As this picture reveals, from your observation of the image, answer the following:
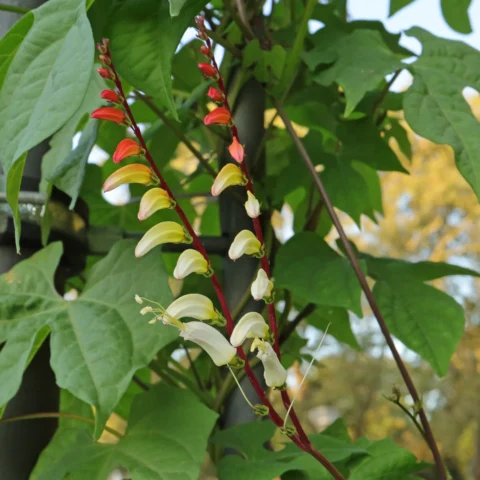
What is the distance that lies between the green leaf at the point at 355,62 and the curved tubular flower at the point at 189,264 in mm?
139

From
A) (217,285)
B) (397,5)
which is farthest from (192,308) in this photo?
(397,5)

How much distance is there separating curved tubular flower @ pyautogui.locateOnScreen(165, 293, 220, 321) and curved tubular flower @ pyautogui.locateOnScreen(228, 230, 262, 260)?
24 mm

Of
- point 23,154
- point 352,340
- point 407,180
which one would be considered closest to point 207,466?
point 407,180

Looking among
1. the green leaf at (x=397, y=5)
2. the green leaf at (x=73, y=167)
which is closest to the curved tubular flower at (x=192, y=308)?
the green leaf at (x=73, y=167)

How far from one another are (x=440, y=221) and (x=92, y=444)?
233 inches

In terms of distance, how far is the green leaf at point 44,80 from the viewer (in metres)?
0.26

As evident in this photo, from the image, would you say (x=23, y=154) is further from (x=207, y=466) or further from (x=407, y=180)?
(x=407, y=180)

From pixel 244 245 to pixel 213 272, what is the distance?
19 millimetres

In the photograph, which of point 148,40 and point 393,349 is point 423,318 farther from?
point 148,40

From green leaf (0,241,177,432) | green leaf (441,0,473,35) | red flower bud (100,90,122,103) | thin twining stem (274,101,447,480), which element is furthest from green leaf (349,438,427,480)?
green leaf (441,0,473,35)

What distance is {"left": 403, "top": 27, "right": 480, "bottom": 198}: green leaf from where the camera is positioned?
341mm

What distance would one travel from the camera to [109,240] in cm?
43

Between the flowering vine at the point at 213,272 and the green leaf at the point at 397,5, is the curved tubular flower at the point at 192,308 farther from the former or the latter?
the green leaf at the point at 397,5

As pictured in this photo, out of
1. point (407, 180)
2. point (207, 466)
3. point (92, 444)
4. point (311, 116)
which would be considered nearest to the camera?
point (92, 444)
